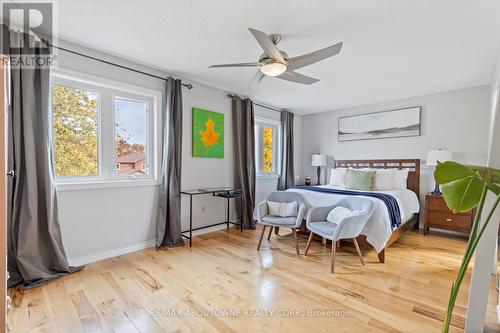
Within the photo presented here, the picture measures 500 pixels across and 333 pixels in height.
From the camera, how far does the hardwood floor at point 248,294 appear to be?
5.75 feet

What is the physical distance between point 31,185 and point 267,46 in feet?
8.01

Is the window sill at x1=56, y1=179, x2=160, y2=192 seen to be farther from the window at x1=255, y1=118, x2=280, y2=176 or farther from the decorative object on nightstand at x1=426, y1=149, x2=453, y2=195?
the decorative object on nightstand at x1=426, y1=149, x2=453, y2=195

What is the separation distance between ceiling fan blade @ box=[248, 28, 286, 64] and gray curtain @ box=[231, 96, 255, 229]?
2.19 meters

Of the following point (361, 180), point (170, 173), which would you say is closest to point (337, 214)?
point (361, 180)

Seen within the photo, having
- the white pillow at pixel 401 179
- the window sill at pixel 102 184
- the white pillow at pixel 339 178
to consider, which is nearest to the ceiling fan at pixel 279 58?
the window sill at pixel 102 184

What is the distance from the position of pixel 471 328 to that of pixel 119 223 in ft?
10.9

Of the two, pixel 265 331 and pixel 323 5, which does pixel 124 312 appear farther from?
pixel 323 5

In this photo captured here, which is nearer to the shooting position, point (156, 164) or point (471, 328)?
point (471, 328)

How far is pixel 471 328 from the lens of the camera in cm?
141

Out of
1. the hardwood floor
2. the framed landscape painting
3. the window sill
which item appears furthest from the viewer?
the framed landscape painting

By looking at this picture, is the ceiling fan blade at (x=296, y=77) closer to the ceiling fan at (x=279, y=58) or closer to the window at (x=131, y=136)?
the ceiling fan at (x=279, y=58)

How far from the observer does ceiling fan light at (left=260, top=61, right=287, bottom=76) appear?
85.5 inches

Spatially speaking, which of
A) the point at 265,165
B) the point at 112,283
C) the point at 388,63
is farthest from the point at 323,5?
the point at 265,165

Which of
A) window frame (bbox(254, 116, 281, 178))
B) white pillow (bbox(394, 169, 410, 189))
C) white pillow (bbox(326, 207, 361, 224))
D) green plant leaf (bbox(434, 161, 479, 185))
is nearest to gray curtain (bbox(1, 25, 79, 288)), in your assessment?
white pillow (bbox(326, 207, 361, 224))
